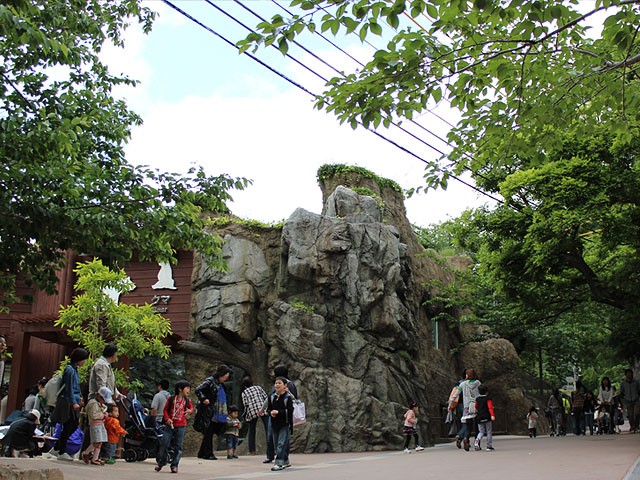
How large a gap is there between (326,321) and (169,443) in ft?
31.1

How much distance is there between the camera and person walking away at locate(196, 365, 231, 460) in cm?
1286

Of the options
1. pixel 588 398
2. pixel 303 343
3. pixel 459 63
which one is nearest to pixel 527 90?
pixel 459 63

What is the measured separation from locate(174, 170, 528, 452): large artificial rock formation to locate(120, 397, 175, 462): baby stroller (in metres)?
5.37

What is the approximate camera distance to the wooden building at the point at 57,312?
2022 centimetres

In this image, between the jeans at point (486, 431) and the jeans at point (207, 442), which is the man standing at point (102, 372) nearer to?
the jeans at point (207, 442)

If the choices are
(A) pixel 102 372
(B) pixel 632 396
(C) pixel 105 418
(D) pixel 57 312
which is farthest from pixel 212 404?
(B) pixel 632 396

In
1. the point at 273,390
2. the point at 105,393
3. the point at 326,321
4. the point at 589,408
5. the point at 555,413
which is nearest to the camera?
the point at 105,393

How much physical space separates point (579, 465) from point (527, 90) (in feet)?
18.4

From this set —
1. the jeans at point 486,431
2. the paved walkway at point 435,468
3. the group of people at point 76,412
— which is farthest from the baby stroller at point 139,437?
the jeans at point 486,431

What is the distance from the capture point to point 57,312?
2097cm

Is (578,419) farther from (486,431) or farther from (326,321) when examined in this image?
(326,321)

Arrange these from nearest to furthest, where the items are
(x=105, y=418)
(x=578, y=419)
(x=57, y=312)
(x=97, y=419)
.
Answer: (x=97, y=419) < (x=105, y=418) < (x=57, y=312) < (x=578, y=419)

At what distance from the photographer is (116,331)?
47.0 feet

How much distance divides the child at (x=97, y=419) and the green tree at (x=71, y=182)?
1924mm
